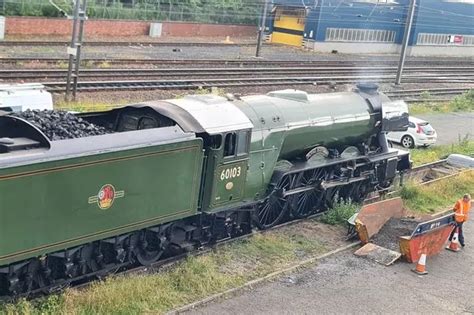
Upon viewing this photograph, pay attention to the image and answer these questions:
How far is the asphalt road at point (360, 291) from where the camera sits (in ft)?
33.6

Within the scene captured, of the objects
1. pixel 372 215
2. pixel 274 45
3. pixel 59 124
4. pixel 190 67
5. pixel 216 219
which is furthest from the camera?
pixel 274 45

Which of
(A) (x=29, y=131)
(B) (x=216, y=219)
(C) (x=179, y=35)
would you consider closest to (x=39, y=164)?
(A) (x=29, y=131)

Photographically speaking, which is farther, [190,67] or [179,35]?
[179,35]

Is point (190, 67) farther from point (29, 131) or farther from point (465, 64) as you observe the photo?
point (465, 64)

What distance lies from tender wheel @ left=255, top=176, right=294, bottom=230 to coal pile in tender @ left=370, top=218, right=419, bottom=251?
1.99m

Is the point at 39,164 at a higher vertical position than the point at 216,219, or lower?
higher

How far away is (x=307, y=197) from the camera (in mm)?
14500

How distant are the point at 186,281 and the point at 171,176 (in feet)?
5.58

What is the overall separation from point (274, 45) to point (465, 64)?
57.8 ft

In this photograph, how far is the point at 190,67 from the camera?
107 feet

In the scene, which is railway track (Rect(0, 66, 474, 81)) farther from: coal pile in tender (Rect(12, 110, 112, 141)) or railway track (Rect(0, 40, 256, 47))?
coal pile in tender (Rect(12, 110, 112, 141))

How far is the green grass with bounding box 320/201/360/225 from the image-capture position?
14515 millimetres

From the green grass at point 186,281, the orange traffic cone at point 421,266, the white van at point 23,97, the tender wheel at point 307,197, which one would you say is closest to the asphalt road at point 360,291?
the orange traffic cone at point 421,266

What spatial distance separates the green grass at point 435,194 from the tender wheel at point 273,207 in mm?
4003
